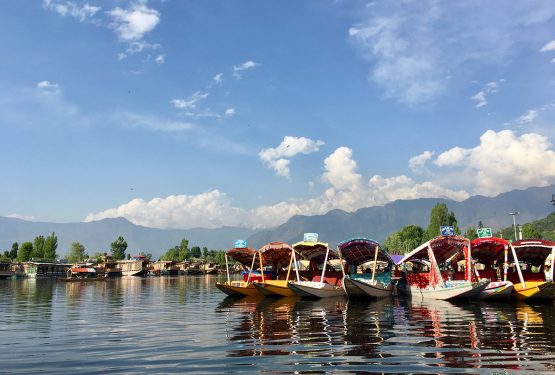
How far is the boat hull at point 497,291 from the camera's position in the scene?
102 ft

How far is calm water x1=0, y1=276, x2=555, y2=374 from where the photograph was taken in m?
11.7

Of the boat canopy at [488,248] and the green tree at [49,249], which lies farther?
the green tree at [49,249]

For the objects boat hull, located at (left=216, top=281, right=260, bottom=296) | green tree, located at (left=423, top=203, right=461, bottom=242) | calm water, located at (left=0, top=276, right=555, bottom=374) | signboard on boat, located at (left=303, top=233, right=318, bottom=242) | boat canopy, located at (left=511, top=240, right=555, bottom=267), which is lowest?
boat hull, located at (left=216, top=281, right=260, bottom=296)

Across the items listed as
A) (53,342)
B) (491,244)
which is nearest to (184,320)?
(53,342)

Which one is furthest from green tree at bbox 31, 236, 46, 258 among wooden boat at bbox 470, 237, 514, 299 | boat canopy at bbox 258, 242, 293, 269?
wooden boat at bbox 470, 237, 514, 299

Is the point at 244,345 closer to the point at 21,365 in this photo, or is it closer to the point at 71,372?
the point at 71,372

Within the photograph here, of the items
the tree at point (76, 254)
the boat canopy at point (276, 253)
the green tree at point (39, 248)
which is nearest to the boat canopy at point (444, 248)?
the boat canopy at point (276, 253)

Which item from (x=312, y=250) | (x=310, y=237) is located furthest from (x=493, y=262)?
(x=310, y=237)

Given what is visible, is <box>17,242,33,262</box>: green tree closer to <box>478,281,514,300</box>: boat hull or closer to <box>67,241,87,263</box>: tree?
<box>67,241,87,263</box>: tree

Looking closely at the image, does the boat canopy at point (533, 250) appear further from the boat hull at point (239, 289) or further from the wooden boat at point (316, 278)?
the boat hull at point (239, 289)

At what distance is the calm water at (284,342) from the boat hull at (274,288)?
486 inches

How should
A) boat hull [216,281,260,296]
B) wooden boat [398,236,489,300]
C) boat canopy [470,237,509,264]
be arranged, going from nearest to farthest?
wooden boat [398,236,489,300], boat canopy [470,237,509,264], boat hull [216,281,260,296]

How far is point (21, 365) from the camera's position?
12211mm

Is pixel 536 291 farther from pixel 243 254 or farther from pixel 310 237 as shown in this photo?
pixel 243 254
